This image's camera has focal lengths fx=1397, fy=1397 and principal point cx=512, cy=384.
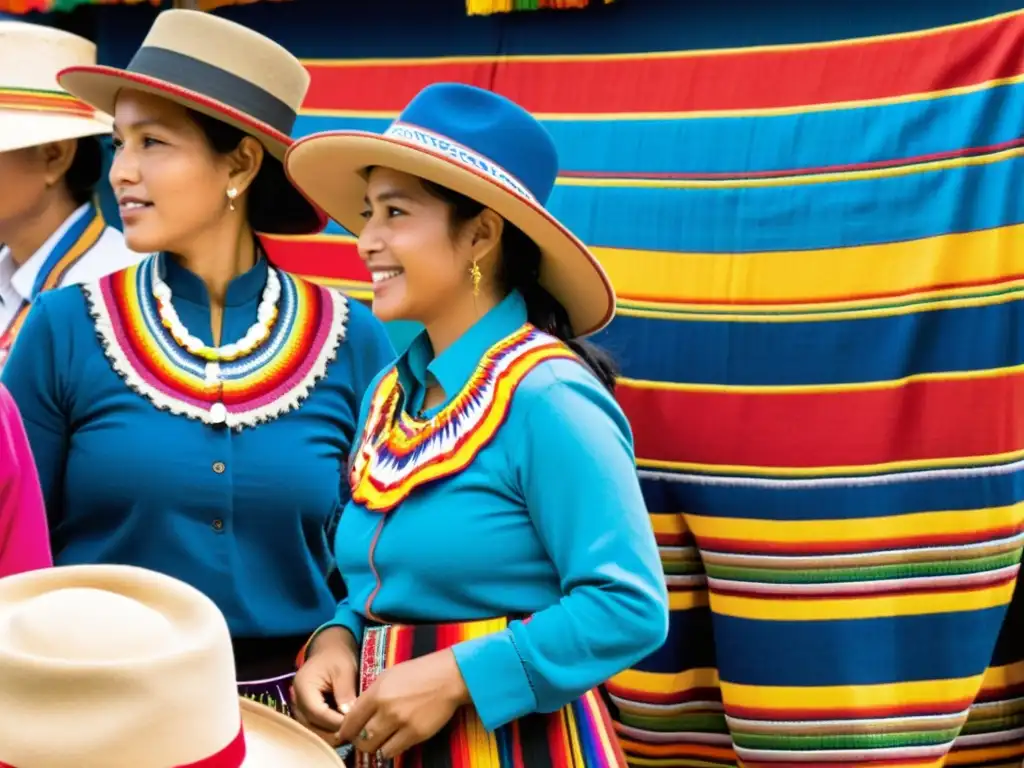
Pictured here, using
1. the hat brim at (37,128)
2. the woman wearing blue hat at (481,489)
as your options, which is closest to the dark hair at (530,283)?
the woman wearing blue hat at (481,489)

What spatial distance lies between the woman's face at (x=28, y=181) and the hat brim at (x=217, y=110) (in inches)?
23.6

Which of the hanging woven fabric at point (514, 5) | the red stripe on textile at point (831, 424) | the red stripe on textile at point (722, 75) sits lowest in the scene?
the red stripe on textile at point (831, 424)

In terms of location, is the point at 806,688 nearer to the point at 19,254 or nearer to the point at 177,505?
the point at 177,505

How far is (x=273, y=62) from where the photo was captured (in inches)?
85.3

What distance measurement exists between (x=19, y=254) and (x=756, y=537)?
5.07 feet

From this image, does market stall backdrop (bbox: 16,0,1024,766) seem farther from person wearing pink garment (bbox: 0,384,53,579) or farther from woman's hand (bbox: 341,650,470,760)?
person wearing pink garment (bbox: 0,384,53,579)

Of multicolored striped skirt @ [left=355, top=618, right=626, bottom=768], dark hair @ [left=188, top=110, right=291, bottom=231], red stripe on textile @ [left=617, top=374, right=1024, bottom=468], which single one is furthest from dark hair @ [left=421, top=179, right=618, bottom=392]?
red stripe on textile @ [left=617, top=374, right=1024, bottom=468]

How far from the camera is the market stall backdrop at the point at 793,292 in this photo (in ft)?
7.69

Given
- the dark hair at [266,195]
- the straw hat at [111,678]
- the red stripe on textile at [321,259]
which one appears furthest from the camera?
the red stripe on textile at [321,259]

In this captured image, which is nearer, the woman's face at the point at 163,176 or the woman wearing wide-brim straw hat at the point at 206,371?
the woman wearing wide-brim straw hat at the point at 206,371

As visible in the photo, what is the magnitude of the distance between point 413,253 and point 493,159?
15 centimetres

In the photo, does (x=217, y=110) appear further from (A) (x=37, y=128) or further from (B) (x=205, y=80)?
(A) (x=37, y=128)

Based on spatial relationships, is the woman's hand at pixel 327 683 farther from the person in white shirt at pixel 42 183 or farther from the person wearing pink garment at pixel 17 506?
the person in white shirt at pixel 42 183

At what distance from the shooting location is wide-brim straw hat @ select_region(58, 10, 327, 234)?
207 centimetres
